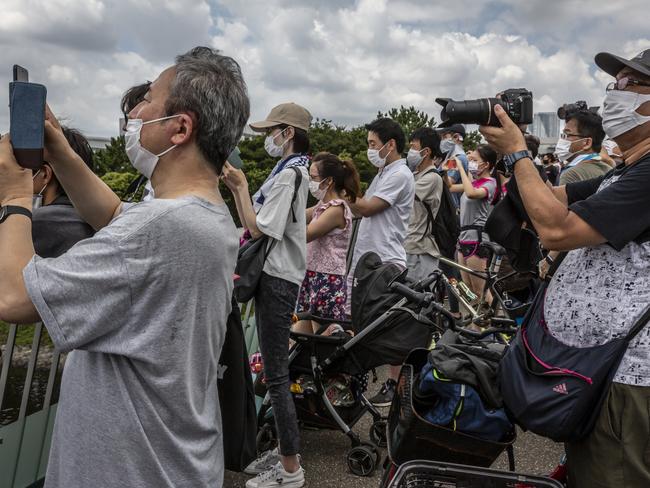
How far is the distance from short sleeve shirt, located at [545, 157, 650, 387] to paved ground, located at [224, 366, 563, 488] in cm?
201

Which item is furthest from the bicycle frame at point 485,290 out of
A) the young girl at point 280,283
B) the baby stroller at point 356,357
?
the young girl at point 280,283

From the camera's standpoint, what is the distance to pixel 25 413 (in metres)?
3.28

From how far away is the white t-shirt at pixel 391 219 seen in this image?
479 centimetres

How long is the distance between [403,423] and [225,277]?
1.03 metres

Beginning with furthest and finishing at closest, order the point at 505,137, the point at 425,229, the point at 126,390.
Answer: the point at 425,229, the point at 505,137, the point at 126,390

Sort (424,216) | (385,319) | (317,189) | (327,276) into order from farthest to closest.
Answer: (424,216)
(317,189)
(327,276)
(385,319)

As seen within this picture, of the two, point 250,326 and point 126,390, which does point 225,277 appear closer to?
point 126,390

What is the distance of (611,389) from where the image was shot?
1.96 metres

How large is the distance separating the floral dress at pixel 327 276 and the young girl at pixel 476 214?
2912mm

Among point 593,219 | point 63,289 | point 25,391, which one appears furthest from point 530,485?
point 25,391

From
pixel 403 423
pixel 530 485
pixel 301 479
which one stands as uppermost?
pixel 403 423

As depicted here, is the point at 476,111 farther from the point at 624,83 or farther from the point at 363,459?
the point at 363,459

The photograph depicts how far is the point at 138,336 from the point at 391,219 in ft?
11.5

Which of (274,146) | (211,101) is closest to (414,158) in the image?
(274,146)
